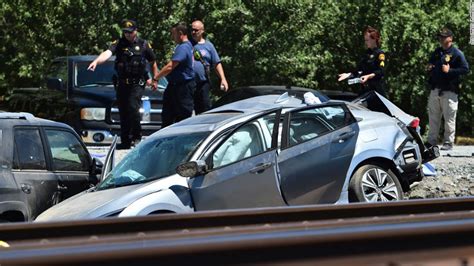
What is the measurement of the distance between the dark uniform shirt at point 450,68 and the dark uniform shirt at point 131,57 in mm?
4319

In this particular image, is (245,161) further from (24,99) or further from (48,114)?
(24,99)

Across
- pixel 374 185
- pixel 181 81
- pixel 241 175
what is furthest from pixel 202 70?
pixel 241 175

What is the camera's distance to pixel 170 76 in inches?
452

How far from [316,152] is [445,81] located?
15.8ft

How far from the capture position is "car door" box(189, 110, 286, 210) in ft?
25.2

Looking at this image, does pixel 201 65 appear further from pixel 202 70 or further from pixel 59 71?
pixel 59 71

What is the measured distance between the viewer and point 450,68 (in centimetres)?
1216

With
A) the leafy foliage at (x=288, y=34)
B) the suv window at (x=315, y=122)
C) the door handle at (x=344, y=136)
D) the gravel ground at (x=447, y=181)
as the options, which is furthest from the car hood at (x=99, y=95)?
the leafy foliage at (x=288, y=34)

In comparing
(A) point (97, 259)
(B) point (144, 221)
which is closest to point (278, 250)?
(A) point (97, 259)

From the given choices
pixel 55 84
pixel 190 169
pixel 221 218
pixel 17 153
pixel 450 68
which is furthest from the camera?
pixel 55 84

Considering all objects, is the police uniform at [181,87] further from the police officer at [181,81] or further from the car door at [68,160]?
the car door at [68,160]

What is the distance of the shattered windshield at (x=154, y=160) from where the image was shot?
26.0 feet

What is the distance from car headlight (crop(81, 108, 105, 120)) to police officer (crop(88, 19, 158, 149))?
89 cm

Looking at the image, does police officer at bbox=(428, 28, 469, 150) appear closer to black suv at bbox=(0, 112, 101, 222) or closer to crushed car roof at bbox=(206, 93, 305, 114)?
crushed car roof at bbox=(206, 93, 305, 114)
